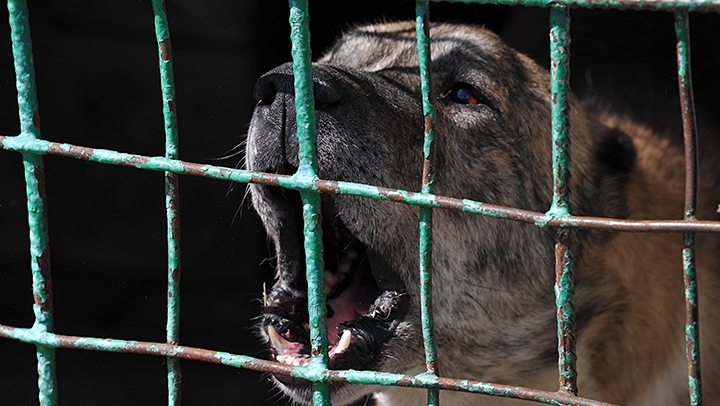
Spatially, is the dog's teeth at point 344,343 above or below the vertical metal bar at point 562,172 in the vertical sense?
below

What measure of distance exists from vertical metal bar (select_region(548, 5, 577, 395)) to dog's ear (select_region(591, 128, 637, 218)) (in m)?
1.30

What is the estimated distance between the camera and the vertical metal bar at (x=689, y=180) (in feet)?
4.47

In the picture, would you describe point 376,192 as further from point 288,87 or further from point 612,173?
point 612,173

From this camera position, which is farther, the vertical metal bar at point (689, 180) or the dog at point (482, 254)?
the dog at point (482, 254)

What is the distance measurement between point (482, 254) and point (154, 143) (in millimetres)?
2592

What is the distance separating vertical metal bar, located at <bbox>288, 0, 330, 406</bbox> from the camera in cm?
160

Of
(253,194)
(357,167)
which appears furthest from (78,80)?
(357,167)

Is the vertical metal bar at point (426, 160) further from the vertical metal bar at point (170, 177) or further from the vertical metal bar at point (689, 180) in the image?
the vertical metal bar at point (170, 177)

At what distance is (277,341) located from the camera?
2.20 m

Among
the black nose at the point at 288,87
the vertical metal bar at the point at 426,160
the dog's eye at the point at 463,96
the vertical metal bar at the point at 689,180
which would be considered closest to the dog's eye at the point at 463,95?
A: the dog's eye at the point at 463,96

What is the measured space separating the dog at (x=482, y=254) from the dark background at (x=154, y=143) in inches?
46.1

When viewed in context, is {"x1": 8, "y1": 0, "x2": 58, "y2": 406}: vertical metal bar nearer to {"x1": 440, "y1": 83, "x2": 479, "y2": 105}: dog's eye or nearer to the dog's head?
the dog's head

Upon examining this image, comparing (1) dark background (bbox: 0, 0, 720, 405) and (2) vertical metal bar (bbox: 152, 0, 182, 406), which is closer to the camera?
(2) vertical metal bar (bbox: 152, 0, 182, 406)

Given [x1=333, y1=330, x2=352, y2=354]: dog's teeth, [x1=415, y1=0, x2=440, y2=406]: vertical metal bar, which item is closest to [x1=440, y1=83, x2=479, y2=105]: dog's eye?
[x1=333, y1=330, x2=352, y2=354]: dog's teeth
